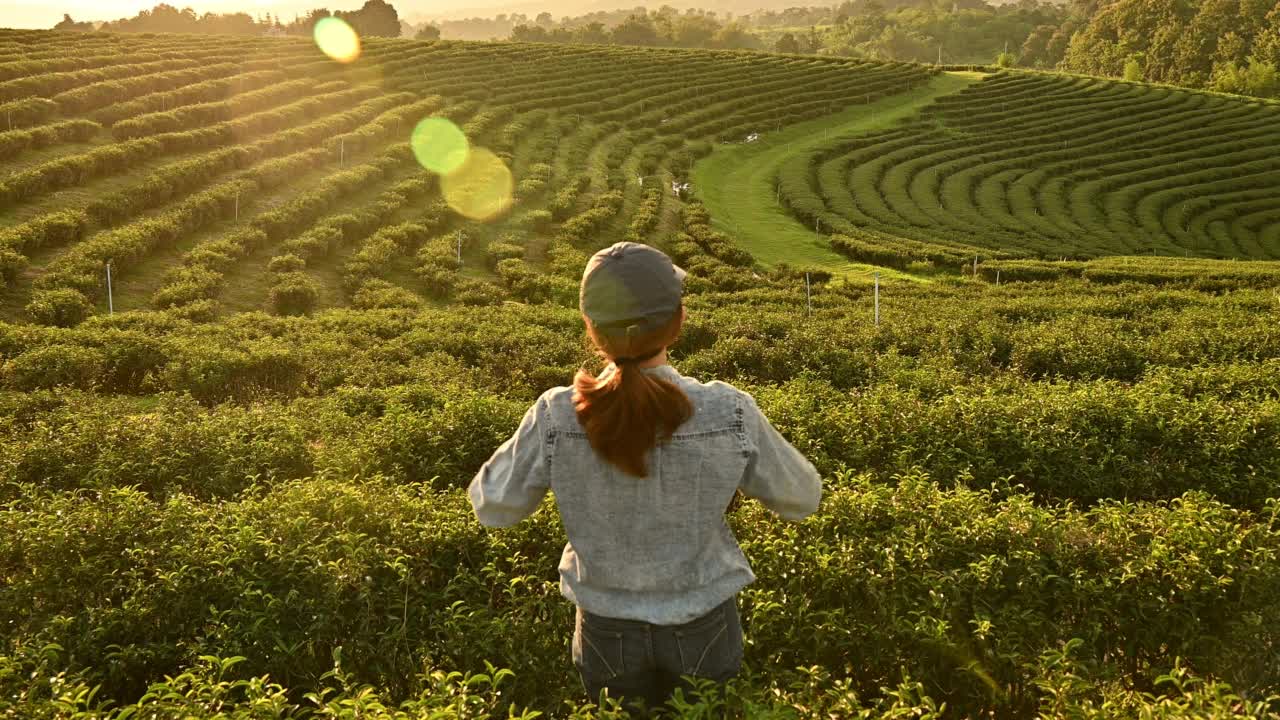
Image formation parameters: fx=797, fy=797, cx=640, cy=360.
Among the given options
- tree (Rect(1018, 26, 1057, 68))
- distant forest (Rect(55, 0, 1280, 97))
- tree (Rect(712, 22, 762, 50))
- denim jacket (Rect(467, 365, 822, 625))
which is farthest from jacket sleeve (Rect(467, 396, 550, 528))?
tree (Rect(1018, 26, 1057, 68))

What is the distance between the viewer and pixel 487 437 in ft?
27.8

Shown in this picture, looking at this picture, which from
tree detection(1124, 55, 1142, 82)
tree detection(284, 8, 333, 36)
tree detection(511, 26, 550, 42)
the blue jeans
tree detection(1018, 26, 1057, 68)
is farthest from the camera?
tree detection(1018, 26, 1057, 68)

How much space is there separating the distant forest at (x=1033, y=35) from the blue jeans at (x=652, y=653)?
332ft

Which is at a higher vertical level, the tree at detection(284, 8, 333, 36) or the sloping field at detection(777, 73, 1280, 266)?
the tree at detection(284, 8, 333, 36)

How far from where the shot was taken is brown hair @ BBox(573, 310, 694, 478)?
2768 millimetres

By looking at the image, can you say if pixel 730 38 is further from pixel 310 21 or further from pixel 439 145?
pixel 439 145

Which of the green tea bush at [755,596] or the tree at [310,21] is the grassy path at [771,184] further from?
the tree at [310,21]

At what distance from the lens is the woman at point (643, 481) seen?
2828 millimetres

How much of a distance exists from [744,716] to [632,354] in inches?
63.9

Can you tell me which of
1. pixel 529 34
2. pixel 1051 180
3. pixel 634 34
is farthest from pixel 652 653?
pixel 529 34

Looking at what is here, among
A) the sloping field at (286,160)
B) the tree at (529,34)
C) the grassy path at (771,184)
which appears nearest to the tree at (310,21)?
the tree at (529,34)

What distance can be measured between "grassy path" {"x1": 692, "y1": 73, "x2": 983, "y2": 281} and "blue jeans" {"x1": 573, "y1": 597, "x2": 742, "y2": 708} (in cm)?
2864

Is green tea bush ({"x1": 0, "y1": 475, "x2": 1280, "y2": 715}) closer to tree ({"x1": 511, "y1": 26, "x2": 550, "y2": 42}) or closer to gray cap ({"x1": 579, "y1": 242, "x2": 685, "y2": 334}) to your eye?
gray cap ({"x1": 579, "y1": 242, "x2": 685, "y2": 334})

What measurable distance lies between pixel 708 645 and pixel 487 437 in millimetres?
5529
